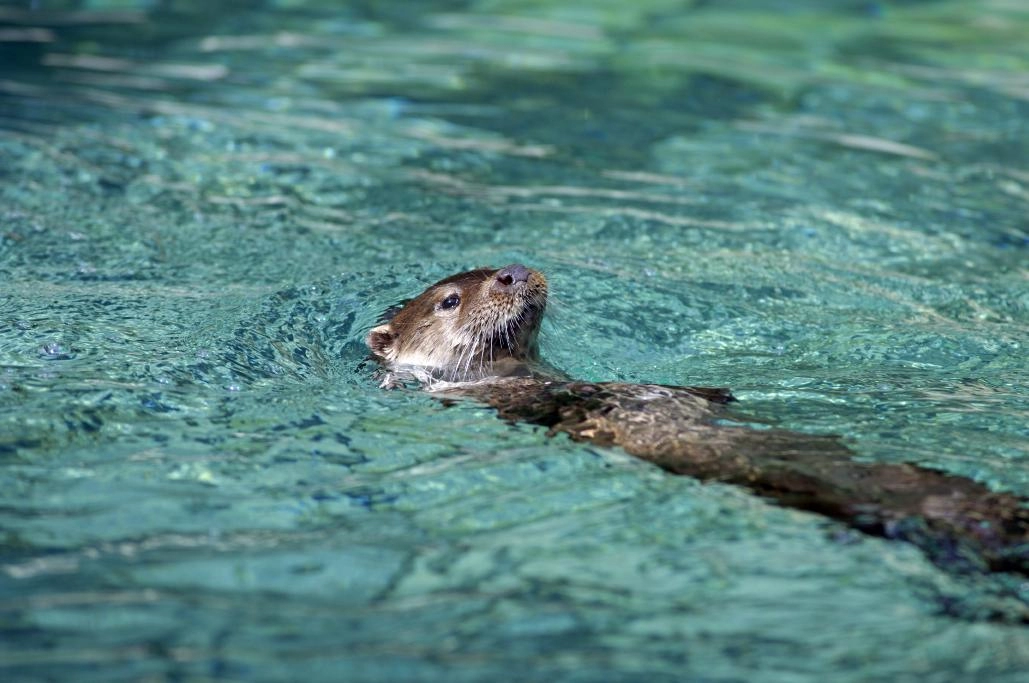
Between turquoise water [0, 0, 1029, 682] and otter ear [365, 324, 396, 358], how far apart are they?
0.15m

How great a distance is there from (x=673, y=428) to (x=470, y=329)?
4.24 feet

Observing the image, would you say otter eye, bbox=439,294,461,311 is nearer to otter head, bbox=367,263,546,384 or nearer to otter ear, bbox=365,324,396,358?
otter head, bbox=367,263,546,384

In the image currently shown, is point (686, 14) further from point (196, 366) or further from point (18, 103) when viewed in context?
point (196, 366)

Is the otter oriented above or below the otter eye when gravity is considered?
below

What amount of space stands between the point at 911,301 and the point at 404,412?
10.3 ft

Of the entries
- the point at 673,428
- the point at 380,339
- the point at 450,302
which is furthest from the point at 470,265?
the point at 673,428

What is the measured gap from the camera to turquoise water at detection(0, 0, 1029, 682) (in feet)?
10.6

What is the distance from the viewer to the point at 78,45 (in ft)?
39.2

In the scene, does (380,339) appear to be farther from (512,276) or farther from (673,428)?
(673,428)

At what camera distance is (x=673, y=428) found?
14.6 feet

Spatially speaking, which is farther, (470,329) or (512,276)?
(470,329)

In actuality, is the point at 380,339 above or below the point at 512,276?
below

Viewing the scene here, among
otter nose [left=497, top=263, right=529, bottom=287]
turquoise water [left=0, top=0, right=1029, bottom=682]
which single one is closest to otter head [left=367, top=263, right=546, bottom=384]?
otter nose [left=497, top=263, right=529, bottom=287]

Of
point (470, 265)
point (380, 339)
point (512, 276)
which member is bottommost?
point (380, 339)
